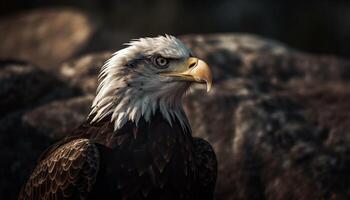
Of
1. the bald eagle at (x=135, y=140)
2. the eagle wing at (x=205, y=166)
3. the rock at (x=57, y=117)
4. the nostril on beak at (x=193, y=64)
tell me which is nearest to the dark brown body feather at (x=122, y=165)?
the bald eagle at (x=135, y=140)

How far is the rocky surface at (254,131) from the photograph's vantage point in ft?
24.7

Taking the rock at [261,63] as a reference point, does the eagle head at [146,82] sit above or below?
above

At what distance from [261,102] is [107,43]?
19.8ft

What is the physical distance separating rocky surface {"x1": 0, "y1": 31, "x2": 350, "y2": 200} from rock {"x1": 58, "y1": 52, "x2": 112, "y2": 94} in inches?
0.4

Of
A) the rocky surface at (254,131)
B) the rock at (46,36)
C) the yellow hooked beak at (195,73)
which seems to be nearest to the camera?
the yellow hooked beak at (195,73)

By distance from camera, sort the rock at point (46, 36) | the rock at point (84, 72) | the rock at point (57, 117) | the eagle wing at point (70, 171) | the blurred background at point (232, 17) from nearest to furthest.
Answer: the eagle wing at point (70, 171) → the rock at point (57, 117) → the rock at point (84, 72) → the rock at point (46, 36) → the blurred background at point (232, 17)

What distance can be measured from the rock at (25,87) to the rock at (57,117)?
10.3 inches

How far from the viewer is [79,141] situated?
5887 millimetres

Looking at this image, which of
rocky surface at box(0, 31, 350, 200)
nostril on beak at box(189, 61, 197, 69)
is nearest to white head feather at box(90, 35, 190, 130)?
nostril on beak at box(189, 61, 197, 69)

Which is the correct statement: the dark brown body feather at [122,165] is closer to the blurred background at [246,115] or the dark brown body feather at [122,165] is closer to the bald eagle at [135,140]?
the bald eagle at [135,140]

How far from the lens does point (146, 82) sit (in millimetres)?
6035

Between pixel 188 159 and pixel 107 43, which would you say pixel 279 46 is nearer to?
pixel 107 43

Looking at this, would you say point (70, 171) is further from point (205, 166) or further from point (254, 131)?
point (254, 131)

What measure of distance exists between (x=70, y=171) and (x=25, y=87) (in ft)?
8.76
